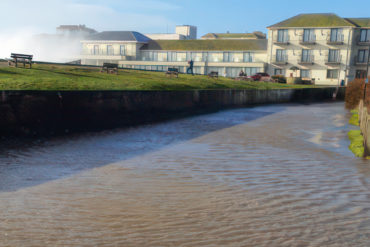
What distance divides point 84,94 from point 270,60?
53366 millimetres

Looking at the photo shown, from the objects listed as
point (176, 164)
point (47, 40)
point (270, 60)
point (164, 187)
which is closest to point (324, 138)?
point (176, 164)

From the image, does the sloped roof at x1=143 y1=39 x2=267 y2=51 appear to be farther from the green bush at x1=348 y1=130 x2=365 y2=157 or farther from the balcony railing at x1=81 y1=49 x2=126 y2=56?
the green bush at x1=348 y1=130 x2=365 y2=157

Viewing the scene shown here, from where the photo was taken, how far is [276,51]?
64.4 meters

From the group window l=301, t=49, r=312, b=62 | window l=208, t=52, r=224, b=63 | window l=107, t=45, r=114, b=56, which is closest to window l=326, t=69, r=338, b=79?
window l=301, t=49, r=312, b=62

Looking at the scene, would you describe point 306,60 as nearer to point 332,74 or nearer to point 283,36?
point 332,74

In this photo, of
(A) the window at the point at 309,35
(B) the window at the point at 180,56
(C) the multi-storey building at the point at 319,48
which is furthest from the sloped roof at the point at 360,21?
(B) the window at the point at 180,56

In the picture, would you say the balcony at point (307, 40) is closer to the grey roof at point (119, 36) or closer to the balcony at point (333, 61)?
the balcony at point (333, 61)

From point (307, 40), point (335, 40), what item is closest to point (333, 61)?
point (335, 40)

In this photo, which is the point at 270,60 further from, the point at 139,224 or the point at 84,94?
the point at 139,224

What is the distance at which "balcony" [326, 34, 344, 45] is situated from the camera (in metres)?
60.3

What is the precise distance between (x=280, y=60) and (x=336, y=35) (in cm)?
927

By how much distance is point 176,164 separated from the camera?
32.7ft

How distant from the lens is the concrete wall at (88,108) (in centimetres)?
1292

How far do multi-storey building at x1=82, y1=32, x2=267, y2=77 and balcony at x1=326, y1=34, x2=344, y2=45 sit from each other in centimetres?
1046
